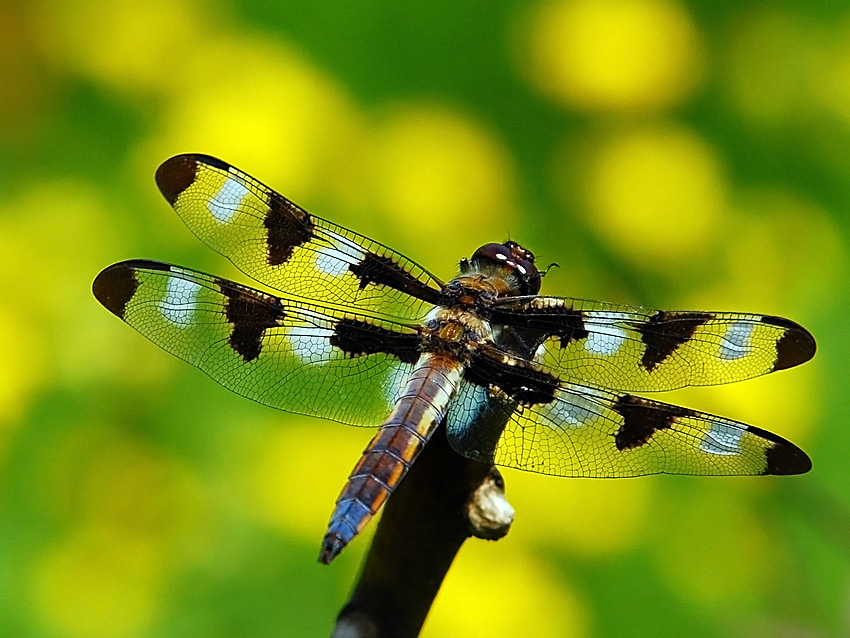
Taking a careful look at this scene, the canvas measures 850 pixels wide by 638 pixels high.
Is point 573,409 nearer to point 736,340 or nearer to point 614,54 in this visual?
point 736,340

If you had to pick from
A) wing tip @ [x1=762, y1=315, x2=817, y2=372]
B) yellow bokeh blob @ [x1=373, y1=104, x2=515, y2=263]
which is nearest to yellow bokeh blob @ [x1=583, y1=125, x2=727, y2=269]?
yellow bokeh blob @ [x1=373, y1=104, x2=515, y2=263]

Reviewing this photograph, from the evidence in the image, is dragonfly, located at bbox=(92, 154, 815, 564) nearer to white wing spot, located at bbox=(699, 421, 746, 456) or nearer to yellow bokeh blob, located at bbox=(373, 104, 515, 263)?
white wing spot, located at bbox=(699, 421, 746, 456)

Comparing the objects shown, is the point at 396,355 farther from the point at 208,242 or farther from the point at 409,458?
the point at 208,242

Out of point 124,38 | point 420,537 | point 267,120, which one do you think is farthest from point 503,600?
point 124,38

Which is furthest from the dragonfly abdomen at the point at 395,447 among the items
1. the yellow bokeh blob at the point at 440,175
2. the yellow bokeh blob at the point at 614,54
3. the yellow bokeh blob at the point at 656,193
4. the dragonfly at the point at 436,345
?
the yellow bokeh blob at the point at 614,54

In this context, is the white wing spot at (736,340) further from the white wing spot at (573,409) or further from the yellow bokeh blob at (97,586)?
the yellow bokeh blob at (97,586)

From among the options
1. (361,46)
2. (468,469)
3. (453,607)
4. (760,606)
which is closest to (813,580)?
(760,606)
